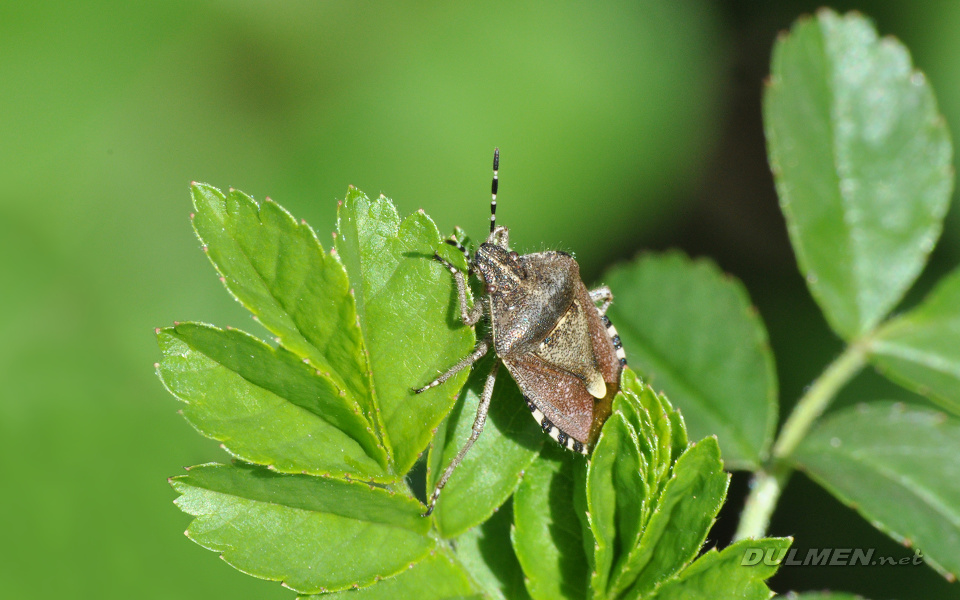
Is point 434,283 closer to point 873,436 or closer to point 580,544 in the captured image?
point 580,544

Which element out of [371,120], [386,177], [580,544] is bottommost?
[580,544]

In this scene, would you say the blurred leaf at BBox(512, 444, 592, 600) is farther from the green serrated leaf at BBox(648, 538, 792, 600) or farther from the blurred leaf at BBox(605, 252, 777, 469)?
the blurred leaf at BBox(605, 252, 777, 469)

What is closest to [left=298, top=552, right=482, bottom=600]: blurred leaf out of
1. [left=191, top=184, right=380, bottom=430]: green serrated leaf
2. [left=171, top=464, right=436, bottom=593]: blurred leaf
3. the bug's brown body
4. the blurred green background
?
[left=171, top=464, right=436, bottom=593]: blurred leaf

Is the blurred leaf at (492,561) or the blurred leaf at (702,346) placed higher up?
the blurred leaf at (702,346)

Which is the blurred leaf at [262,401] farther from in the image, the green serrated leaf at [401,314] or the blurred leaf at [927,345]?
the blurred leaf at [927,345]

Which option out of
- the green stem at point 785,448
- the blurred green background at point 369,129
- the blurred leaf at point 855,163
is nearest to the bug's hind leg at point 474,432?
the green stem at point 785,448

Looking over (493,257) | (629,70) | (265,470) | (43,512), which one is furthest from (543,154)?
(265,470)

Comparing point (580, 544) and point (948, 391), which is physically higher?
point (948, 391)
